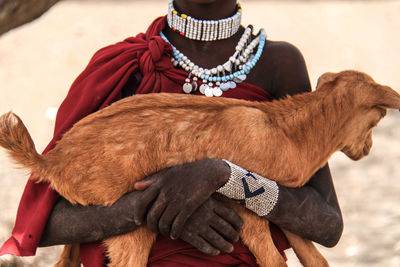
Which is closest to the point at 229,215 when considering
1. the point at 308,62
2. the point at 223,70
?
the point at 223,70

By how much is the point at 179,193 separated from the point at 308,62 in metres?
4.86

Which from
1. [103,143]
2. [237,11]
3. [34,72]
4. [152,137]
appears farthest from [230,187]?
[34,72]

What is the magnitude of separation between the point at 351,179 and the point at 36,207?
363 cm

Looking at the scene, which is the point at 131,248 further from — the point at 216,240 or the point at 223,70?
the point at 223,70

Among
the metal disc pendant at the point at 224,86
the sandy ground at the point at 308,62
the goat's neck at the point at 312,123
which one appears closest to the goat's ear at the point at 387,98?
the goat's neck at the point at 312,123

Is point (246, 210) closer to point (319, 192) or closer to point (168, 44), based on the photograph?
point (319, 192)

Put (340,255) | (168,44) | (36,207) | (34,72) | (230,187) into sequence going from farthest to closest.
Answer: (34,72), (340,255), (168,44), (36,207), (230,187)

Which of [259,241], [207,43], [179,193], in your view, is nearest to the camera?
[179,193]

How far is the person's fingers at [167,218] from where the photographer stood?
178 centimetres

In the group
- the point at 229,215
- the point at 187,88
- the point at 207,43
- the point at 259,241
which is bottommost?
the point at 259,241

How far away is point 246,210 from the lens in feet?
6.28

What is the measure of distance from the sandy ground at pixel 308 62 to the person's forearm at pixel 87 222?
1.88 metres

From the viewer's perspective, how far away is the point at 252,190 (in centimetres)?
182

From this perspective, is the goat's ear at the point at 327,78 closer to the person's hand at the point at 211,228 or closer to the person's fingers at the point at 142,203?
the person's hand at the point at 211,228
